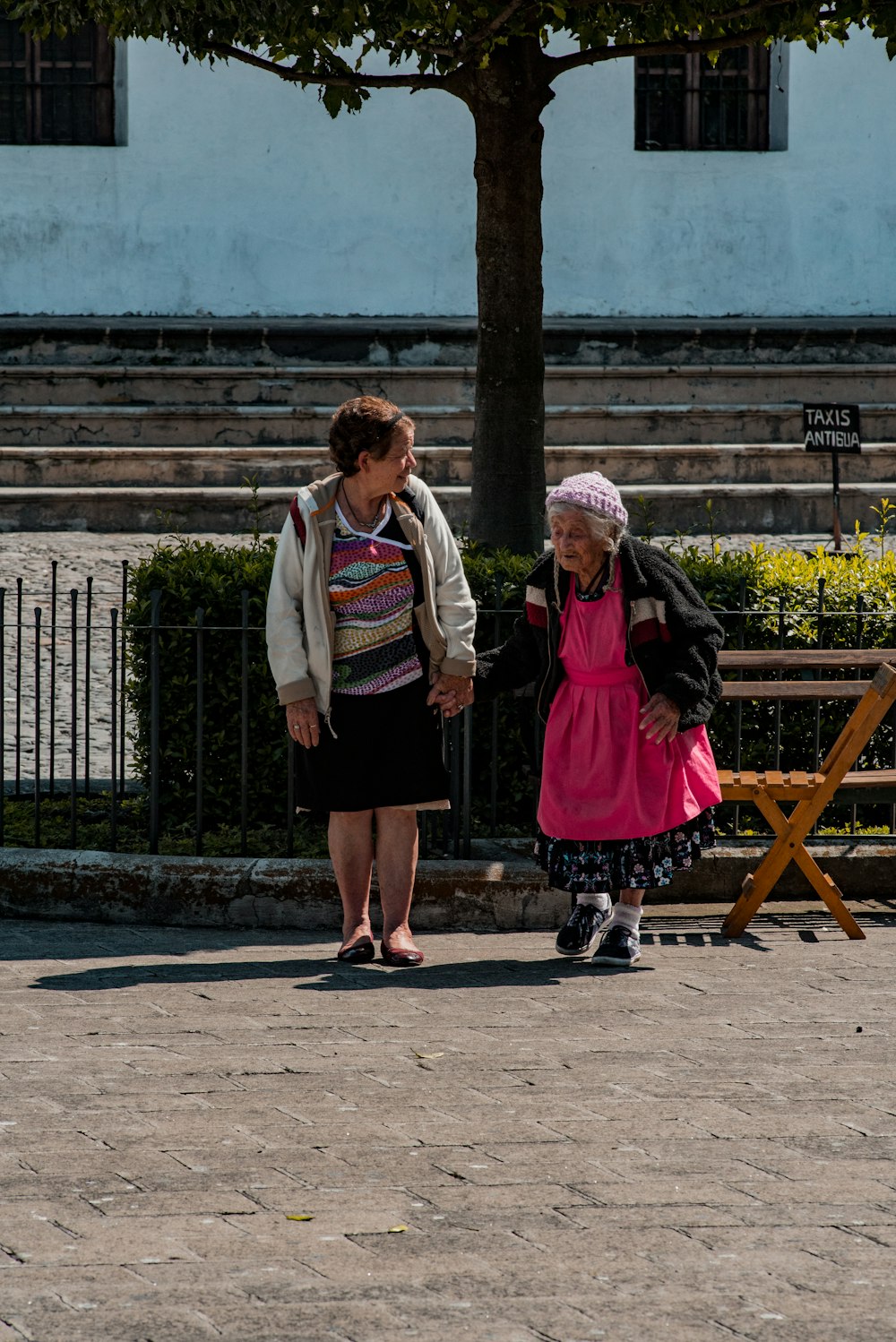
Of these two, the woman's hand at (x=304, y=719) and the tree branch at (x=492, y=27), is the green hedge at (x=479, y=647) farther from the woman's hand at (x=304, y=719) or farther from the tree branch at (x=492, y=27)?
the tree branch at (x=492, y=27)

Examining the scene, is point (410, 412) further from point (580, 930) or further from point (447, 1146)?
point (447, 1146)

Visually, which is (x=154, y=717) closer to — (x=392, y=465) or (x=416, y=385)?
(x=392, y=465)

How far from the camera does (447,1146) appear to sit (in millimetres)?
4090

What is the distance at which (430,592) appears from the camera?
5.79 m

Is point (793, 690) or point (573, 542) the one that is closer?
point (573, 542)

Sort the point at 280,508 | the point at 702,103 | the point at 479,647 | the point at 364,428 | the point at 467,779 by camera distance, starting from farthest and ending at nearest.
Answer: the point at 702,103 → the point at 280,508 → the point at 479,647 → the point at 467,779 → the point at 364,428

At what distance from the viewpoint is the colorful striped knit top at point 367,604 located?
5773 millimetres

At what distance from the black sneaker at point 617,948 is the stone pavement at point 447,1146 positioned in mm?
66

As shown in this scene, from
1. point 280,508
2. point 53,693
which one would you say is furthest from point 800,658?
point 280,508

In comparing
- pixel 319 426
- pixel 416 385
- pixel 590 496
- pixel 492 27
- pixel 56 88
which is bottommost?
pixel 590 496

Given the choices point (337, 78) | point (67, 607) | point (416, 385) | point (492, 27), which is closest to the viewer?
Answer: point (492, 27)

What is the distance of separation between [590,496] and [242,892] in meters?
2.01

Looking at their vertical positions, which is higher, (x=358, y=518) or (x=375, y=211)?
(x=375, y=211)

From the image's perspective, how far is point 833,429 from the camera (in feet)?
45.5
